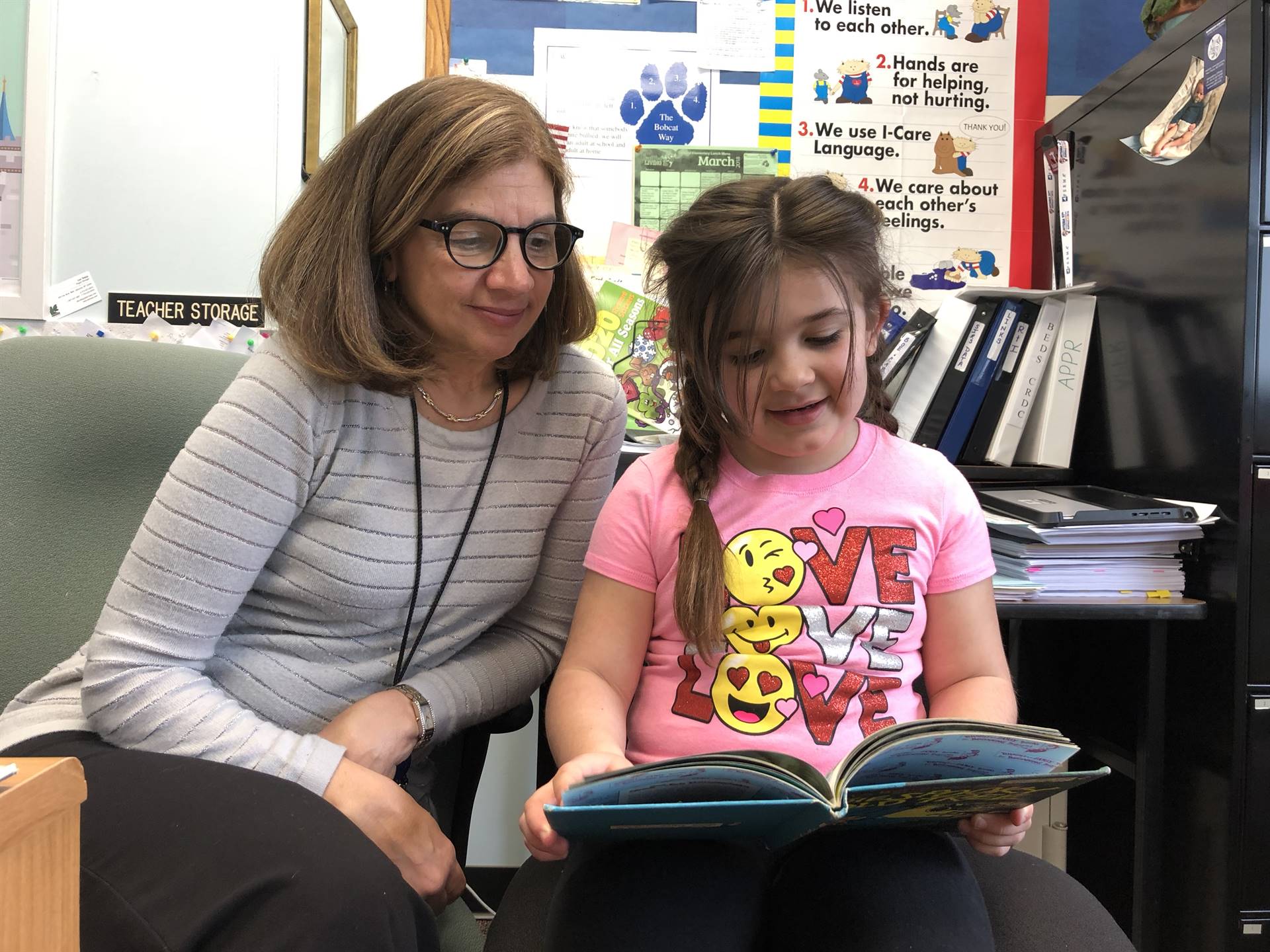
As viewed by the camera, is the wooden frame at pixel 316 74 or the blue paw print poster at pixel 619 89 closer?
the wooden frame at pixel 316 74

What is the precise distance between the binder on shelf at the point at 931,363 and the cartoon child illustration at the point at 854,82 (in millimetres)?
436

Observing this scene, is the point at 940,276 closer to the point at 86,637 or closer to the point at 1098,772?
the point at 1098,772

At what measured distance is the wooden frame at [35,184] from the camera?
1555 millimetres

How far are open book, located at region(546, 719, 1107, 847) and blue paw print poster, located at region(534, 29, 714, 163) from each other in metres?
1.30

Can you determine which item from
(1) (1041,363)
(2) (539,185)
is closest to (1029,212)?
(1) (1041,363)

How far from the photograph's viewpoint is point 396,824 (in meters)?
0.82

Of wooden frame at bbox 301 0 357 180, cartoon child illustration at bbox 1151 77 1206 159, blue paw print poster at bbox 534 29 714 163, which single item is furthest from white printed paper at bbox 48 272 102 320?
cartoon child illustration at bbox 1151 77 1206 159

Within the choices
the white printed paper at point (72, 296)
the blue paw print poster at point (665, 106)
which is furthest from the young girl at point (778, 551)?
the white printed paper at point (72, 296)

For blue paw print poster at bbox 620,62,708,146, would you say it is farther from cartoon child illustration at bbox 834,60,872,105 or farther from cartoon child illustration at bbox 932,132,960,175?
cartoon child illustration at bbox 932,132,960,175

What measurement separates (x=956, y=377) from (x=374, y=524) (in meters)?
0.94

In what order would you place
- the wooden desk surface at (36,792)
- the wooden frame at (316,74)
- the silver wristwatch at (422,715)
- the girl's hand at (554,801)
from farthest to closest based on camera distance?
the wooden frame at (316,74)
the silver wristwatch at (422,715)
the girl's hand at (554,801)
the wooden desk surface at (36,792)

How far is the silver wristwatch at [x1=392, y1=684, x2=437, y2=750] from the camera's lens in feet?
3.03

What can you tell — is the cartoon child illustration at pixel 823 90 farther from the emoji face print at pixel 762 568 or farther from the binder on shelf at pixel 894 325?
the emoji face print at pixel 762 568

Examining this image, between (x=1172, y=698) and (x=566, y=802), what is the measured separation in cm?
101
